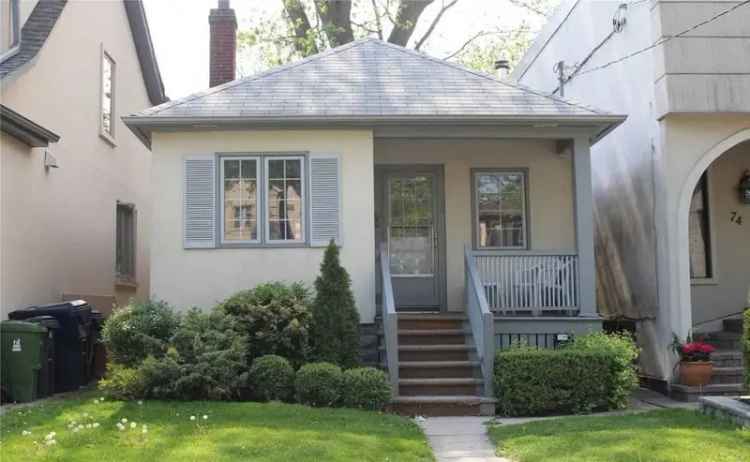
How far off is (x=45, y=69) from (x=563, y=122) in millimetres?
8107

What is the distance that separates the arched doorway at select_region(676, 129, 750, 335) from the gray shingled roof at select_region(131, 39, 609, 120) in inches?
124

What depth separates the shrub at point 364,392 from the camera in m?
9.25

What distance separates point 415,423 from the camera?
8.92m

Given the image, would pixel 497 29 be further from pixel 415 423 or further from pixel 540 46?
pixel 415 423

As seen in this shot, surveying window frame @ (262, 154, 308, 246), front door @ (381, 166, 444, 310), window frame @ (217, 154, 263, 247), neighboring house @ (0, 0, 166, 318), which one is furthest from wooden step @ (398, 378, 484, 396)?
neighboring house @ (0, 0, 166, 318)

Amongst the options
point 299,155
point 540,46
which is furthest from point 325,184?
point 540,46

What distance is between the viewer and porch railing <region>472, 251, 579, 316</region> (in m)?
11.3

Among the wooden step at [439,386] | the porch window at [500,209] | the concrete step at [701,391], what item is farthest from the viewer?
the porch window at [500,209]

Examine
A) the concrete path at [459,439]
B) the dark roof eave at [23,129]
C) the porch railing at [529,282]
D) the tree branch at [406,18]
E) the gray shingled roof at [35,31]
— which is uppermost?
the tree branch at [406,18]

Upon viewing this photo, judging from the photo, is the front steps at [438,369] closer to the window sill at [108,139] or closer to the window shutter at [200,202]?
the window shutter at [200,202]

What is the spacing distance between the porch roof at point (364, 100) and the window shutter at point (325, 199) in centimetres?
64

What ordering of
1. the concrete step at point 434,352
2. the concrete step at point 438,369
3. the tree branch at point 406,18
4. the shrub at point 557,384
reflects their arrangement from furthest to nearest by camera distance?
the tree branch at point 406,18 < the concrete step at point 434,352 < the concrete step at point 438,369 < the shrub at point 557,384

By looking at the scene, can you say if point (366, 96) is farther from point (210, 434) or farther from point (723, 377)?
point (723, 377)

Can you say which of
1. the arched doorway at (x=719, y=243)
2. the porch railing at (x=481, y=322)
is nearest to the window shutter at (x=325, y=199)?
the porch railing at (x=481, y=322)
